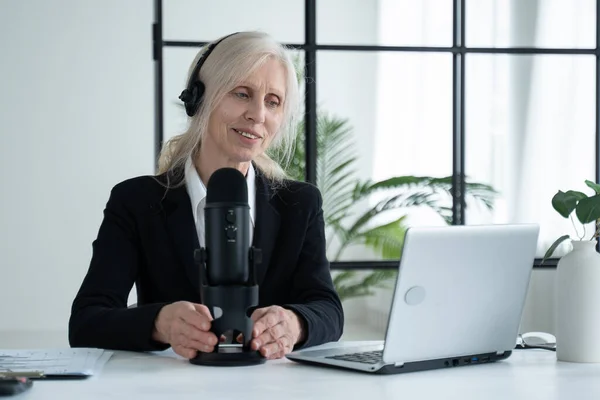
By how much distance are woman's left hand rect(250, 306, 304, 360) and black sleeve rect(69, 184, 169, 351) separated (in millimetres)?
262

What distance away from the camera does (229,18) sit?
5836 mm

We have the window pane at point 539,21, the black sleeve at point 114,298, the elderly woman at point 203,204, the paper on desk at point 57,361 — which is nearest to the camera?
the paper on desk at point 57,361

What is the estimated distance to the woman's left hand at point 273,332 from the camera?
2.02 metres

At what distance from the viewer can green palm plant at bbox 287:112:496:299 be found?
5.88m

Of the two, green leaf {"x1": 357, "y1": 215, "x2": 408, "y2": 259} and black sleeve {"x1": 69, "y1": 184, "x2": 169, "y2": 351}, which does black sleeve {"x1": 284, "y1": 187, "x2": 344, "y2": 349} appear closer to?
black sleeve {"x1": 69, "y1": 184, "x2": 169, "y2": 351}

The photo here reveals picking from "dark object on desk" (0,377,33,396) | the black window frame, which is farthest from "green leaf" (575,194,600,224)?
the black window frame

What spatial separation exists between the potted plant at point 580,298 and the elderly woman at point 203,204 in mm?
602

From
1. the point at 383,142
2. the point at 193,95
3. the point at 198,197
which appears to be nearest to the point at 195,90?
the point at 193,95

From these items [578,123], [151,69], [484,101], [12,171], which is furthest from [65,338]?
[578,123]

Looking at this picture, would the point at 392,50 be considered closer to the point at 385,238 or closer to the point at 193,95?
the point at 385,238

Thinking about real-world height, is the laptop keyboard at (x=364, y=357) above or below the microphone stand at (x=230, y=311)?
below

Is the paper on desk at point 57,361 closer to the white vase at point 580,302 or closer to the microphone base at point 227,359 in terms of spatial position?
the microphone base at point 227,359

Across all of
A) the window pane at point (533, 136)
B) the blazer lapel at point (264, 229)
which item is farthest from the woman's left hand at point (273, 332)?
the window pane at point (533, 136)

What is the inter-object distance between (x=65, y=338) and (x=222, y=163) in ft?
12.4
